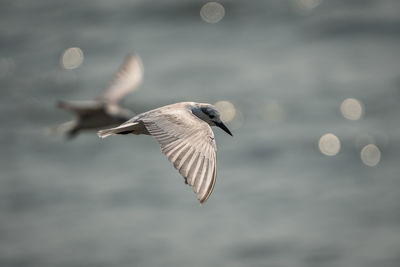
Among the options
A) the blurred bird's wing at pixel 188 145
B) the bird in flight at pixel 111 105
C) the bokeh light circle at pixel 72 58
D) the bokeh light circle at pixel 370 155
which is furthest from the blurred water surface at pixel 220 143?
the blurred bird's wing at pixel 188 145

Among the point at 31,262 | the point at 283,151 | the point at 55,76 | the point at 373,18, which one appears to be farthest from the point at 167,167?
the point at 373,18

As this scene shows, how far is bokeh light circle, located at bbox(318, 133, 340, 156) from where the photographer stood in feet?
55.2

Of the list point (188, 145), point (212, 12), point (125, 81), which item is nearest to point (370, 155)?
point (125, 81)

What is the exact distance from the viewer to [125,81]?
1178 centimetres

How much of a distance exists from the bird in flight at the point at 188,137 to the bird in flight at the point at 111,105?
4.38m

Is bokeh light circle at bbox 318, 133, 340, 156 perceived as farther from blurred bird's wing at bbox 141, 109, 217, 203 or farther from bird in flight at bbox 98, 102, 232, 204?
blurred bird's wing at bbox 141, 109, 217, 203

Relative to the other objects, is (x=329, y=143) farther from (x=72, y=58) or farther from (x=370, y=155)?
(x=72, y=58)

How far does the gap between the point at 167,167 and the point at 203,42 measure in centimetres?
539

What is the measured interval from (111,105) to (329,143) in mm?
6933

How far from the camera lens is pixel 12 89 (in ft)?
65.3

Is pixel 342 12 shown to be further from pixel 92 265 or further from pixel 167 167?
pixel 92 265

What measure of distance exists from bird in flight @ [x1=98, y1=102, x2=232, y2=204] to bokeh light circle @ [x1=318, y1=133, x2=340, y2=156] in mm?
10106

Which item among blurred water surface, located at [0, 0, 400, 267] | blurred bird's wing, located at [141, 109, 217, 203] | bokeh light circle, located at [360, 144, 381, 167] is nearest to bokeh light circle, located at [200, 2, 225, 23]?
blurred water surface, located at [0, 0, 400, 267]

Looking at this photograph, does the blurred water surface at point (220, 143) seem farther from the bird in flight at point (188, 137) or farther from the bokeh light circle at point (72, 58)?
the bird in flight at point (188, 137)
